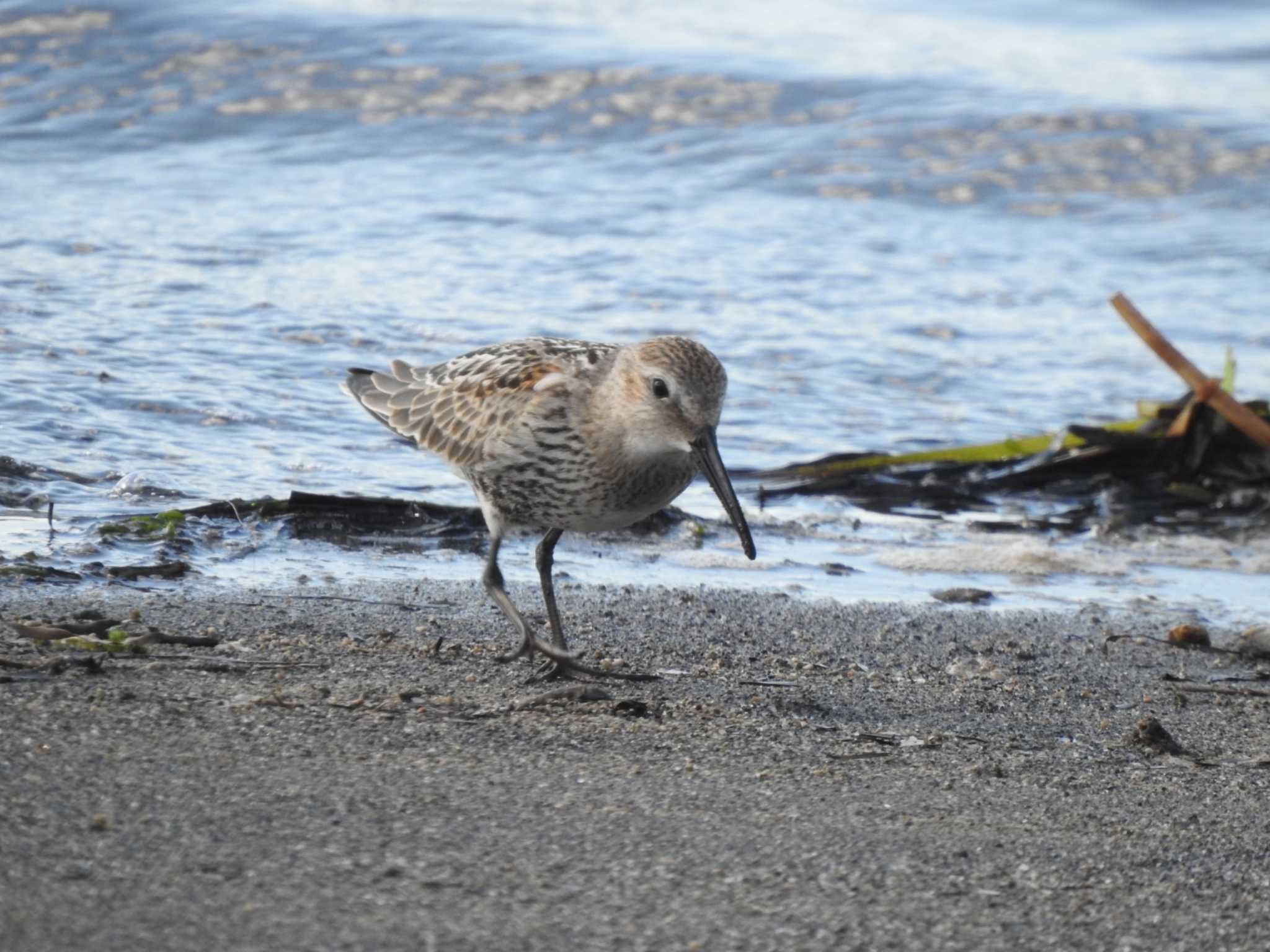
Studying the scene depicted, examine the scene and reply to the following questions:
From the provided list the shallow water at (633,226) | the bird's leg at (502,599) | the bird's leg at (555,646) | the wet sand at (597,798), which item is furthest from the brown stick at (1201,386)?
the bird's leg at (502,599)

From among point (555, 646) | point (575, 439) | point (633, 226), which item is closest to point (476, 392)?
point (575, 439)

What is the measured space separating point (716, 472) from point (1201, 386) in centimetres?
339

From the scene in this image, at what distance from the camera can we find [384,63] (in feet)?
45.7

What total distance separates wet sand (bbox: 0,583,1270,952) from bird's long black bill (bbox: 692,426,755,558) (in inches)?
19.4

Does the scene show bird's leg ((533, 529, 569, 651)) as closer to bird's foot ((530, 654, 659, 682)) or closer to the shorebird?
the shorebird

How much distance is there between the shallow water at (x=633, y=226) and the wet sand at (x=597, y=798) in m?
1.06

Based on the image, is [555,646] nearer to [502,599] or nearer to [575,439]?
[502,599]

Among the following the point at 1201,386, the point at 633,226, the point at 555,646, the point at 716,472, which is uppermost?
the point at 716,472

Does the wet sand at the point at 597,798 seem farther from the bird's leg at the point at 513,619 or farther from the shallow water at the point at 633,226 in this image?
the shallow water at the point at 633,226

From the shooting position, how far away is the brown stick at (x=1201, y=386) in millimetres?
6648

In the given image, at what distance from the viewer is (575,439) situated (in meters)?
4.76

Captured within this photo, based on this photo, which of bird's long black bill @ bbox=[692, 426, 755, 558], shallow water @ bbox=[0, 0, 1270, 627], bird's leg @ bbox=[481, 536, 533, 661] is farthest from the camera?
shallow water @ bbox=[0, 0, 1270, 627]

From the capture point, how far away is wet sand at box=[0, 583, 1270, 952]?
2678mm

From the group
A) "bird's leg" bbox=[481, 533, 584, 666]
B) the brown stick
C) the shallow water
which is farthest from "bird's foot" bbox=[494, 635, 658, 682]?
the brown stick
